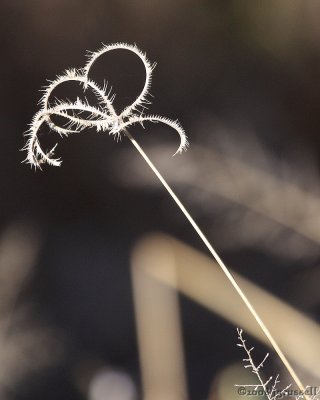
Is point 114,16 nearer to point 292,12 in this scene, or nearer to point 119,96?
point 119,96

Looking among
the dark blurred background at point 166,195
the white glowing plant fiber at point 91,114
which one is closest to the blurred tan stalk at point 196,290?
the dark blurred background at point 166,195

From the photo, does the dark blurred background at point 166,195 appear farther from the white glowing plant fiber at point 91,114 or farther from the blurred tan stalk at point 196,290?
the white glowing plant fiber at point 91,114

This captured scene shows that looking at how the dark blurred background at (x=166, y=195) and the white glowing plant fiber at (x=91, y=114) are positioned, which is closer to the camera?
the white glowing plant fiber at (x=91, y=114)

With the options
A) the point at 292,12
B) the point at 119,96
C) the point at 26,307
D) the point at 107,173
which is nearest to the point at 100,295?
the point at 26,307

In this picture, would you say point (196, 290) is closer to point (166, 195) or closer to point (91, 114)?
point (166, 195)

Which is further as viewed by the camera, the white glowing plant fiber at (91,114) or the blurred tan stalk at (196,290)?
the blurred tan stalk at (196,290)

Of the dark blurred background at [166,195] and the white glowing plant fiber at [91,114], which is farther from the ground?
the dark blurred background at [166,195]

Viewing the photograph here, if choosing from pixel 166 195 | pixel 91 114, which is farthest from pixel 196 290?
pixel 91 114

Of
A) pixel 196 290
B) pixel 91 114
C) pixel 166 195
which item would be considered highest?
pixel 166 195
